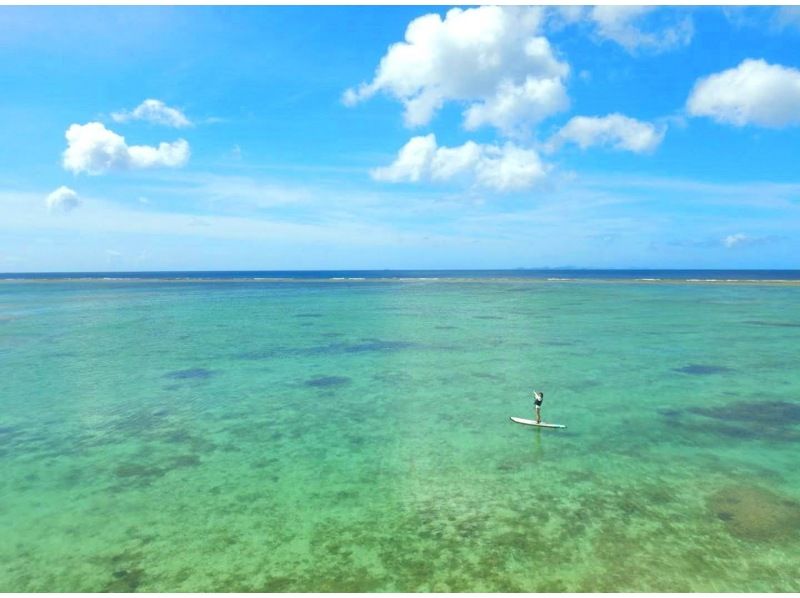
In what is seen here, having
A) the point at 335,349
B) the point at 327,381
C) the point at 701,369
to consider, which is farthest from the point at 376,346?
the point at 701,369

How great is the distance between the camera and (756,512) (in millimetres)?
12789

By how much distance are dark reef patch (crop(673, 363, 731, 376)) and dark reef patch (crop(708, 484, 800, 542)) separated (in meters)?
15.7

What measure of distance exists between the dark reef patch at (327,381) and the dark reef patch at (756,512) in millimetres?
17937

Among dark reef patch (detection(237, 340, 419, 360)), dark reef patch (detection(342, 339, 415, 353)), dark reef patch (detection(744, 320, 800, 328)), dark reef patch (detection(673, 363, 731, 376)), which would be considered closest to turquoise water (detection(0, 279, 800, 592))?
dark reef patch (detection(673, 363, 731, 376))

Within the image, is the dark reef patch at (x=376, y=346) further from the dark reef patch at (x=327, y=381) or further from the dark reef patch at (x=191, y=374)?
the dark reef patch at (x=191, y=374)

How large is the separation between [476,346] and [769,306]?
2073 inches

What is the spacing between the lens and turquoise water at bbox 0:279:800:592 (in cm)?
1077

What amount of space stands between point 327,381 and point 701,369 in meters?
22.4

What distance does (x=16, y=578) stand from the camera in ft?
34.7

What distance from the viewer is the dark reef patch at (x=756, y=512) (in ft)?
38.6

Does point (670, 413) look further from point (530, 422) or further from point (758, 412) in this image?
point (530, 422)

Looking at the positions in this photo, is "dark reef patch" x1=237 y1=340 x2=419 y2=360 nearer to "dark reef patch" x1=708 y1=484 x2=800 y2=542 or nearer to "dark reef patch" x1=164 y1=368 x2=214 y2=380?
"dark reef patch" x1=164 y1=368 x2=214 y2=380

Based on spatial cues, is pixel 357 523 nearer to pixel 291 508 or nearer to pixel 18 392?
pixel 291 508

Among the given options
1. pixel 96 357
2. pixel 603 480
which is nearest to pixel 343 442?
pixel 603 480
